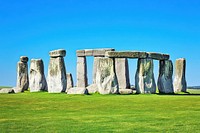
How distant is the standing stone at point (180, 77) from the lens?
38.9m

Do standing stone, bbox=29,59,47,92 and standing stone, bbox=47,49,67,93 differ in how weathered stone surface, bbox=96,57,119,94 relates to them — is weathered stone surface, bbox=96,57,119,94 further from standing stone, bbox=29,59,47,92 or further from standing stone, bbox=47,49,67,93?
standing stone, bbox=29,59,47,92

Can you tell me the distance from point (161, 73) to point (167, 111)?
16.6 m

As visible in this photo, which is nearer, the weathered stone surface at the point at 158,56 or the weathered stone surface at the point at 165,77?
the weathered stone surface at the point at 158,56

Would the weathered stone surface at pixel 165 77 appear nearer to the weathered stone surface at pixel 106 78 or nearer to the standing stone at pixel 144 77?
the standing stone at pixel 144 77

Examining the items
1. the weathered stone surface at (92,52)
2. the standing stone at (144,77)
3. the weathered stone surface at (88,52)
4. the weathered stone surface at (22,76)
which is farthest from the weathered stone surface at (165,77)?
the weathered stone surface at (22,76)

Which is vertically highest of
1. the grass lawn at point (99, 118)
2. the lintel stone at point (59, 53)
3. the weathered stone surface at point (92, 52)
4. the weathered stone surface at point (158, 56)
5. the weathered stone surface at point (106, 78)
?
the weathered stone surface at point (92, 52)

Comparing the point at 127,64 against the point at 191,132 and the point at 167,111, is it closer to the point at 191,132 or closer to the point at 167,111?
the point at 167,111

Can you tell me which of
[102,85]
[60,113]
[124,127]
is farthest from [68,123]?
[102,85]

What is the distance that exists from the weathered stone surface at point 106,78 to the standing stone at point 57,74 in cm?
357

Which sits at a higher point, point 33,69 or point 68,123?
point 33,69

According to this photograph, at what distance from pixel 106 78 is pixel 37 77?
7.49 meters

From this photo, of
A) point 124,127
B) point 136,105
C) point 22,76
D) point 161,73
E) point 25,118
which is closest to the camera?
point 124,127

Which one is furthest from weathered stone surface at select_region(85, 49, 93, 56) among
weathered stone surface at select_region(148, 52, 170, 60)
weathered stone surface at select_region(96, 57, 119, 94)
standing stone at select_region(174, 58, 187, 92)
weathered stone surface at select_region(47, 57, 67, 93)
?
standing stone at select_region(174, 58, 187, 92)

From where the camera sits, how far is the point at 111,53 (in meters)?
30.6
